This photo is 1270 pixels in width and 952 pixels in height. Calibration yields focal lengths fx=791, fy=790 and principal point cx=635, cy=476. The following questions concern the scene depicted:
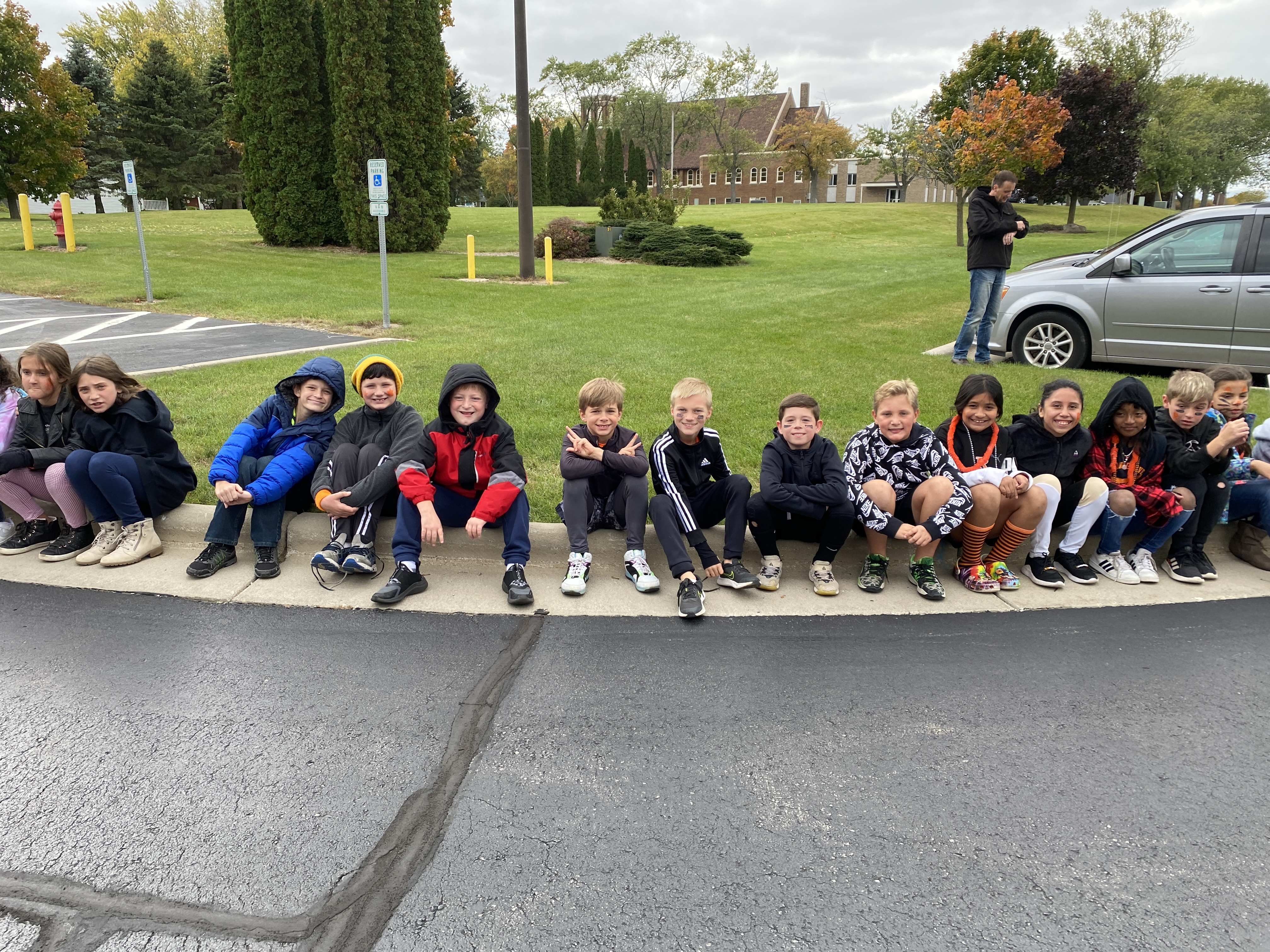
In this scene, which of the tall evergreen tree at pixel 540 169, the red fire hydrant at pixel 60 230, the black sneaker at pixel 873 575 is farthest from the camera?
the tall evergreen tree at pixel 540 169

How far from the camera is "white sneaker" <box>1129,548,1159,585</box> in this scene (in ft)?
14.4

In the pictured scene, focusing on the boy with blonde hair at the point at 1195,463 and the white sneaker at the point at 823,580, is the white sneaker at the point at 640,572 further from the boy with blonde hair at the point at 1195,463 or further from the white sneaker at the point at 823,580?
the boy with blonde hair at the point at 1195,463

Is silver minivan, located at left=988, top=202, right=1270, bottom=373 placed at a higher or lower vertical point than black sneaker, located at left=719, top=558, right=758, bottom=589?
higher

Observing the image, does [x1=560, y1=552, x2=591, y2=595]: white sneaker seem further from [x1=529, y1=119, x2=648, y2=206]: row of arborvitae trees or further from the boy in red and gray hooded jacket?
[x1=529, y1=119, x2=648, y2=206]: row of arborvitae trees

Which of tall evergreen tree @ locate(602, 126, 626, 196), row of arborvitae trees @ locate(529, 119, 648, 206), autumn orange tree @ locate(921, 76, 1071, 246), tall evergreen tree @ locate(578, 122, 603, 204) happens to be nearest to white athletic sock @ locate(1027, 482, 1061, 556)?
autumn orange tree @ locate(921, 76, 1071, 246)

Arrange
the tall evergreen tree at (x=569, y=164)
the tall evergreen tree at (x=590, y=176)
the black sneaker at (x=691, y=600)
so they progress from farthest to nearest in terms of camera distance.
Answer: the tall evergreen tree at (x=569, y=164) → the tall evergreen tree at (x=590, y=176) → the black sneaker at (x=691, y=600)

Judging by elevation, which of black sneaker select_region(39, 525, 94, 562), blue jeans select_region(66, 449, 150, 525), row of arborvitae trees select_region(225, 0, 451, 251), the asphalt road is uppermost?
row of arborvitae trees select_region(225, 0, 451, 251)

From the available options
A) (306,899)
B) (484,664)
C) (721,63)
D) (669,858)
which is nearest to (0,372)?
(484,664)

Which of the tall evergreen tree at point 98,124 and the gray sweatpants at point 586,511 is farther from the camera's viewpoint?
the tall evergreen tree at point 98,124

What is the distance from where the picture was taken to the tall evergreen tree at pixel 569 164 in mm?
58625

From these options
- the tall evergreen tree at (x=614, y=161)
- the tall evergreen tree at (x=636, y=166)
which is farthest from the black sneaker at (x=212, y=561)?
the tall evergreen tree at (x=636, y=166)

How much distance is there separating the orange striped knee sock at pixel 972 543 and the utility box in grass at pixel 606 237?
19.9 meters

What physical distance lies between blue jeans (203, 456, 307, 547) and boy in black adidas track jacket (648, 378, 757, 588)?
2.05m

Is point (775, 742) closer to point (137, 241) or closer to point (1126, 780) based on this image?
point (1126, 780)
